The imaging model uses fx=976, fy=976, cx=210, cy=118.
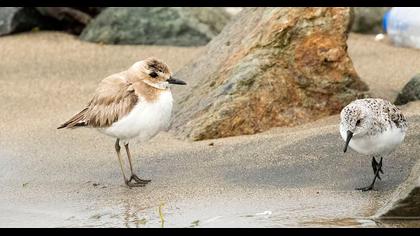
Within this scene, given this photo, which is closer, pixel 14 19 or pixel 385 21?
pixel 14 19

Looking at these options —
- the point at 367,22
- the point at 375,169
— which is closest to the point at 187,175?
the point at 375,169

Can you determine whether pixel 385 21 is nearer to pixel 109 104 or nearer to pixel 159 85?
pixel 159 85

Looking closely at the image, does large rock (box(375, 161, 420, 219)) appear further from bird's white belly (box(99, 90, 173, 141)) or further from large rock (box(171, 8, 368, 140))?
large rock (box(171, 8, 368, 140))

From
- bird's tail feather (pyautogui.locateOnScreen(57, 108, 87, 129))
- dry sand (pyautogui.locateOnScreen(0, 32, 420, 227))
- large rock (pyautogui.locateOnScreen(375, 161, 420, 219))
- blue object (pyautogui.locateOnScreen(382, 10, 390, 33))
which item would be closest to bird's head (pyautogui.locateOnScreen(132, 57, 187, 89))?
bird's tail feather (pyautogui.locateOnScreen(57, 108, 87, 129))

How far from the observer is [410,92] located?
9.10 m

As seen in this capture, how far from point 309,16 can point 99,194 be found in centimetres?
283

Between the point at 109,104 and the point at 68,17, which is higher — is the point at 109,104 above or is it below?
above

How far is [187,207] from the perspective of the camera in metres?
6.90

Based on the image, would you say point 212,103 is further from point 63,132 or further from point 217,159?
point 63,132

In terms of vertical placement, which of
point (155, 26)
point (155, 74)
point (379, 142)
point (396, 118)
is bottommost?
point (155, 26)

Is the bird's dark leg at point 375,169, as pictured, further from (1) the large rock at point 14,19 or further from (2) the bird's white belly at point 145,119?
Answer: (1) the large rock at point 14,19

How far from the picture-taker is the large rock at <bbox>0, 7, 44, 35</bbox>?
1254cm

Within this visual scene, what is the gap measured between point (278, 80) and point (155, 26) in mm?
4000

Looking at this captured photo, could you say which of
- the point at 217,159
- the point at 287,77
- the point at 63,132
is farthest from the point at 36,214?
the point at 287,77
